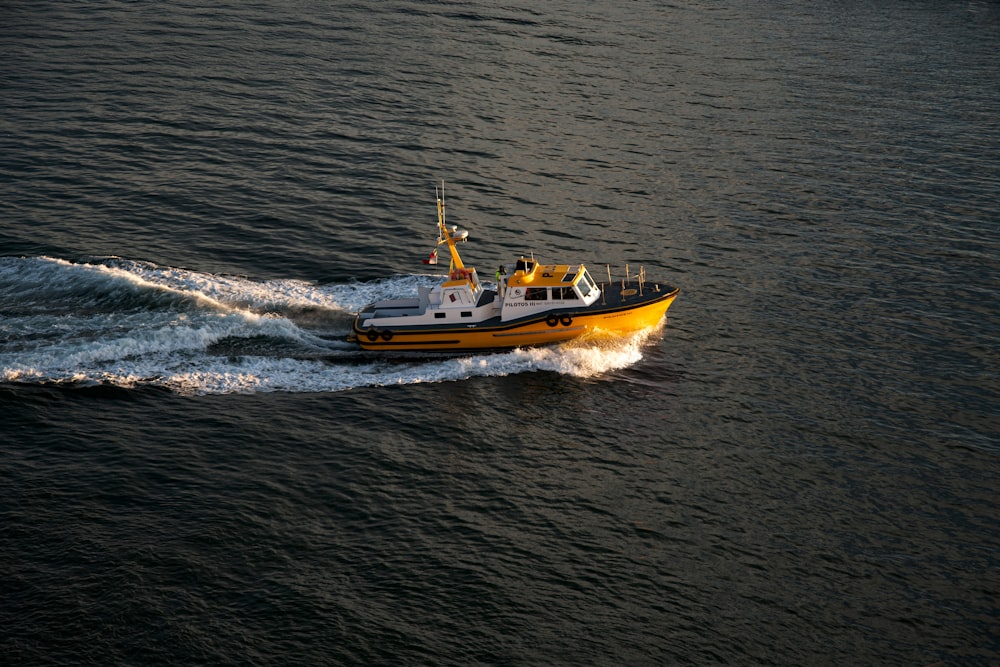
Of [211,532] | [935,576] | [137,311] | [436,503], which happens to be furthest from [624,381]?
[137,311]

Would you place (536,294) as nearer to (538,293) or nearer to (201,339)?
(538,293)

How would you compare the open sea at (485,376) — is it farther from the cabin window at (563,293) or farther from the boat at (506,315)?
the cabin window at (563,293)

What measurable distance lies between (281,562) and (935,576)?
76.6 feet

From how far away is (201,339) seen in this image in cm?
4950

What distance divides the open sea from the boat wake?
21 cm

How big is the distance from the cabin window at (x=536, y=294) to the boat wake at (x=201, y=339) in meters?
2.57

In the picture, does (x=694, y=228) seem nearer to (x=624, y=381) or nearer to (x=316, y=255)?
(x=624, y=381)

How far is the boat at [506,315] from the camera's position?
1988 inches

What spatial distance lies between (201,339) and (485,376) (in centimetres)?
1398

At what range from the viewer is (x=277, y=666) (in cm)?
3162

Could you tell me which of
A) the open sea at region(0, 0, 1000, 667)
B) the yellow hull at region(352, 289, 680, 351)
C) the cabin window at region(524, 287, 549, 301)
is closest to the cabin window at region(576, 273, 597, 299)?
the yellow hull at region(352, 289, 680, 351)

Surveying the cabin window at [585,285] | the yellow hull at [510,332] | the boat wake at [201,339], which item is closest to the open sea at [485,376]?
the boat wake at [201,339]

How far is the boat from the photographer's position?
50500mm

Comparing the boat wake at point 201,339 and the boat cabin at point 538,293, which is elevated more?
the boat cabin at point 538,293
